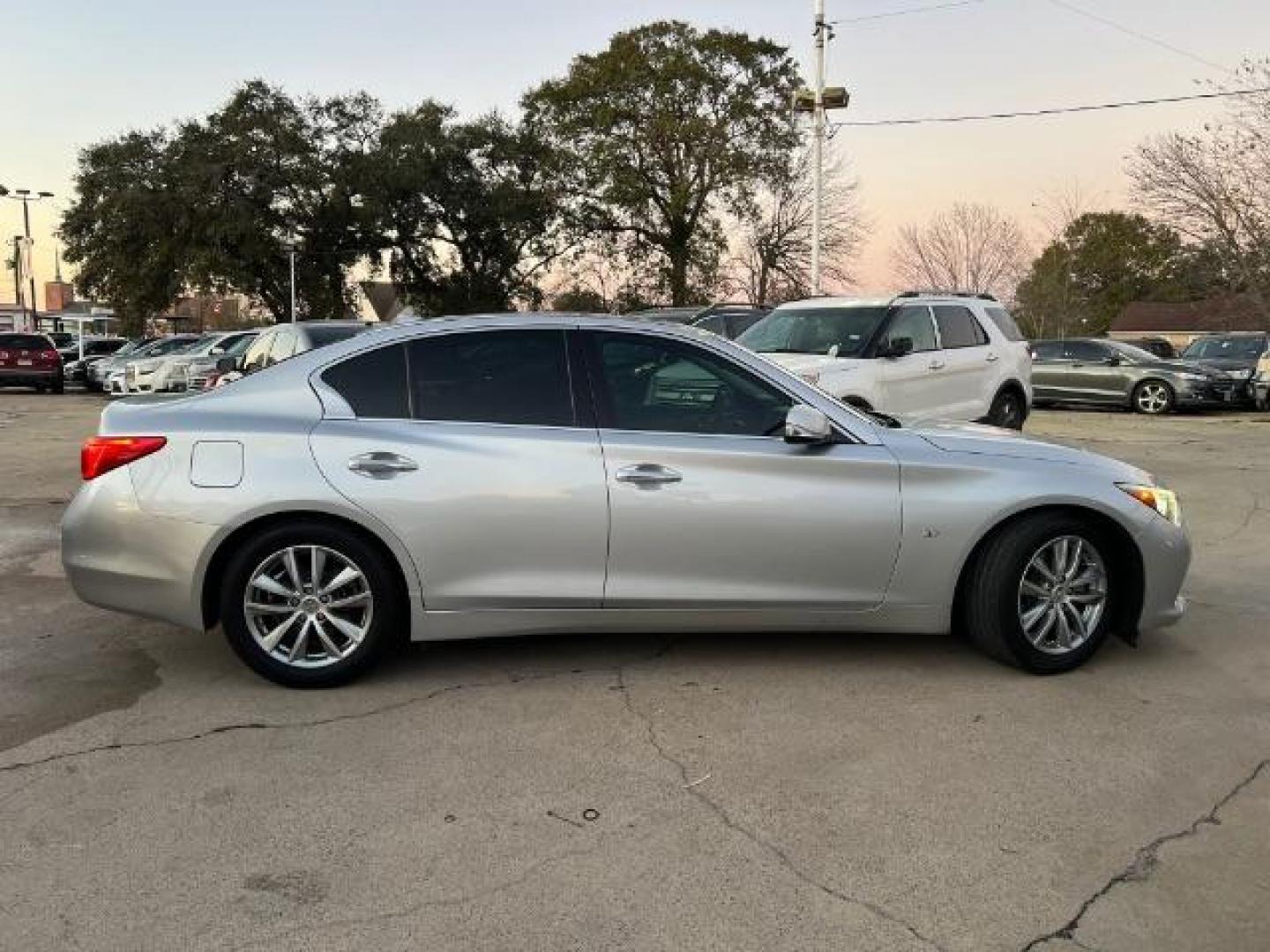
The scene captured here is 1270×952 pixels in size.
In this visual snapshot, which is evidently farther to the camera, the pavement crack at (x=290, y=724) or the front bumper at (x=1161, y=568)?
the front bumper at (x=1161, y=568)

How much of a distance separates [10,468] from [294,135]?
31691 mm

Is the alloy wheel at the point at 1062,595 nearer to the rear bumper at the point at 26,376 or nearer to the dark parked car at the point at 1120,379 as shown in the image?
the dark parked car at the point at 1120,379

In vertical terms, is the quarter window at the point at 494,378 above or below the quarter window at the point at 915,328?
below

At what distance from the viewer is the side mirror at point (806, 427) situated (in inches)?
173

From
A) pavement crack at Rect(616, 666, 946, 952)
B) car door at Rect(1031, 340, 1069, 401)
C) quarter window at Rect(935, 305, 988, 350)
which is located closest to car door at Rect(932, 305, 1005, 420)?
quarter window at Rect(935, 305, 988, 350)

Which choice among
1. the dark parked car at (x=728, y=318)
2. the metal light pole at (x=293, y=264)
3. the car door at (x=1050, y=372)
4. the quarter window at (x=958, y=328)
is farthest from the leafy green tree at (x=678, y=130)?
the quarter window at (x=958, y=328)

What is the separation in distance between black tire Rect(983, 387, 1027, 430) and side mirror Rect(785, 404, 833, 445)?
767cm

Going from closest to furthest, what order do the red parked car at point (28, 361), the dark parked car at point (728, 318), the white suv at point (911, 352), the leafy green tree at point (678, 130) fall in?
the white suv at point (911, 352) < the dark parked car at point (728, 318) < the red parked car at point (28, 361) < the leafy green tree at point (678, 130)

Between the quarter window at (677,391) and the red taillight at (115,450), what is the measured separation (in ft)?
6.11

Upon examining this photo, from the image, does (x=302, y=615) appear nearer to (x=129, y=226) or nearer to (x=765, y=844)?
(x=765, y=844)

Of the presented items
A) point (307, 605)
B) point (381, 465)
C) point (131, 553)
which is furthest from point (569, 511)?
point (131, 553)

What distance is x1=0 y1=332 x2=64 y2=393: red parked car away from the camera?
29.2 metres

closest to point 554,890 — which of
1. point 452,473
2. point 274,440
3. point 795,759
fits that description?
point 795,759

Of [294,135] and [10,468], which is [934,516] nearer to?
[10,468]
